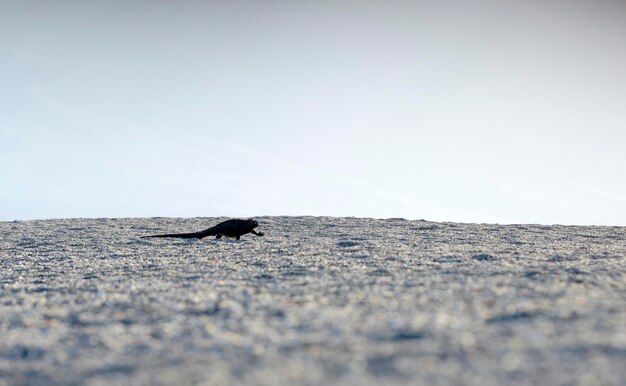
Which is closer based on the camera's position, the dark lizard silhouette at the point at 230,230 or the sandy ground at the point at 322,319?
the sandy ground at the point at 322,319

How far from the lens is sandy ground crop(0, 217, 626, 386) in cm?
269

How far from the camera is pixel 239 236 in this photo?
10.3 meters

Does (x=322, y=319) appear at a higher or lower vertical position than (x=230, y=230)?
lower

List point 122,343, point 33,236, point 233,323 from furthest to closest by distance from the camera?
point 33,236
point 233,323
point 122,343

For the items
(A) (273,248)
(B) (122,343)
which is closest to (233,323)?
(B) (122,343)

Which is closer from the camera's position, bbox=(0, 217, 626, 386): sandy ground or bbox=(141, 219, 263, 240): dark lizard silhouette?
bbox=(0, 217, 626, 386): sandy ground

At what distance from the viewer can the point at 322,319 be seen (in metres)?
3.54

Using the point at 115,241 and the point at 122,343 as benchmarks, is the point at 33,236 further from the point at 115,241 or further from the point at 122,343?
the point at 122,343

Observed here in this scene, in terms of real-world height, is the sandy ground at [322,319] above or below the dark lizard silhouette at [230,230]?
below

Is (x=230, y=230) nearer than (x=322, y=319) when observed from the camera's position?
Answer: No

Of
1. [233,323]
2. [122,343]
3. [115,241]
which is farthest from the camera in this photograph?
[115,241]

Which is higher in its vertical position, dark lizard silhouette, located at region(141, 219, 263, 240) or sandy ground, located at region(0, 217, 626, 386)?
dark lizard silhouette, located at region(141, 219, 263, 240)

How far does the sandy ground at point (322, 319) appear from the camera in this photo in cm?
269

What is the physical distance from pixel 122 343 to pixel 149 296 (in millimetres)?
1404
